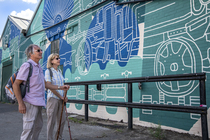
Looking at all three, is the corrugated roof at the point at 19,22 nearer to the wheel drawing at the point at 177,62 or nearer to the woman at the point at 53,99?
the woman at the point at 53,99

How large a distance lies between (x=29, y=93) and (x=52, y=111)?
2.82ft

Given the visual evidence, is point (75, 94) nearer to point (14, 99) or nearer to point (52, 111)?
point (52, 111)

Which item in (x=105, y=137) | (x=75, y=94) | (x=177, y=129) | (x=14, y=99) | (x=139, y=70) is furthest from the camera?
(x=75, y=94)

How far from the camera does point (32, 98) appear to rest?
3076mm

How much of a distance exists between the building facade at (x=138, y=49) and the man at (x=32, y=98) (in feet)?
10.9

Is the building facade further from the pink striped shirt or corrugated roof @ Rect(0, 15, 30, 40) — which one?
corrugated roof @ Rect(0, 15, 30, 40)

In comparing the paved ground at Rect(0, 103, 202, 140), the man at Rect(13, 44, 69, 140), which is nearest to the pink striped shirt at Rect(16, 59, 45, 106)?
the man at Rect(13, 44, 69, 140)

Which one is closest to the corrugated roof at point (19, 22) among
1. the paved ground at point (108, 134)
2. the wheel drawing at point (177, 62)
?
the paved ground at point (108, 134)

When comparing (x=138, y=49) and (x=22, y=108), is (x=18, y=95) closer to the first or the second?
(x=22, y=108)

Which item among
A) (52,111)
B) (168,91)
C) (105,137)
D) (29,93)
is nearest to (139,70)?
(168,91)

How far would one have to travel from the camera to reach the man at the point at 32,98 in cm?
293

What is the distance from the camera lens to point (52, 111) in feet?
12.4

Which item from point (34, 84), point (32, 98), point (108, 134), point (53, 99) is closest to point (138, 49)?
point (108, 134)

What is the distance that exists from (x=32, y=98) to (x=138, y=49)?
148 inches
